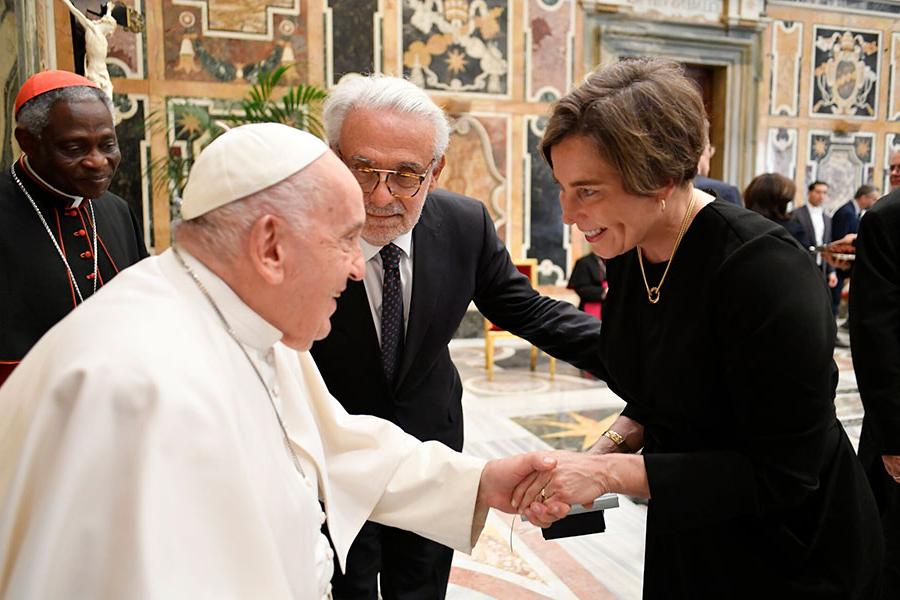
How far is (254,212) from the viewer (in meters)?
1.26

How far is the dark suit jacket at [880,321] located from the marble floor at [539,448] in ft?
4.12

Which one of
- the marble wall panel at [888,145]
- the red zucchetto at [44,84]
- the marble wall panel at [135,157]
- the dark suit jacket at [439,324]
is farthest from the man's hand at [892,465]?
the marble wall panel at [888,145]

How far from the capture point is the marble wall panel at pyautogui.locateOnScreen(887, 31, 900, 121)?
11.6 m

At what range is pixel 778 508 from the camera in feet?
5.39

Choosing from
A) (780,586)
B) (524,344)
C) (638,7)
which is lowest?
(524,344)

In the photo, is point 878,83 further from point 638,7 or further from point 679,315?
point 679,315

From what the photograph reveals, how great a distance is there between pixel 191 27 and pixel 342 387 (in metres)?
7.28

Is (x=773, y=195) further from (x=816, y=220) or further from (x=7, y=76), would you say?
(x=7, y=76)

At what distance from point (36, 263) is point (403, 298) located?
1462mm

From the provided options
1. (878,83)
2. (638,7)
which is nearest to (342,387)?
(638,7)

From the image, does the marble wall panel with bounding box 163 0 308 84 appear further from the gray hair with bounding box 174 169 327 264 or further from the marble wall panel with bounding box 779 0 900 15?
the gray hair with bounding box 174 169 327 264

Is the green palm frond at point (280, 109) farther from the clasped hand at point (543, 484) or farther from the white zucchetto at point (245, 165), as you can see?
the white zucchetto at point (245, 165)

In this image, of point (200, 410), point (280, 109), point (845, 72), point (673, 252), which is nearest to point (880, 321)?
point (673, 252)

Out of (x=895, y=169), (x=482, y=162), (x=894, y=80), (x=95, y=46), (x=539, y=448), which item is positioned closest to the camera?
(x=895, y=169)
